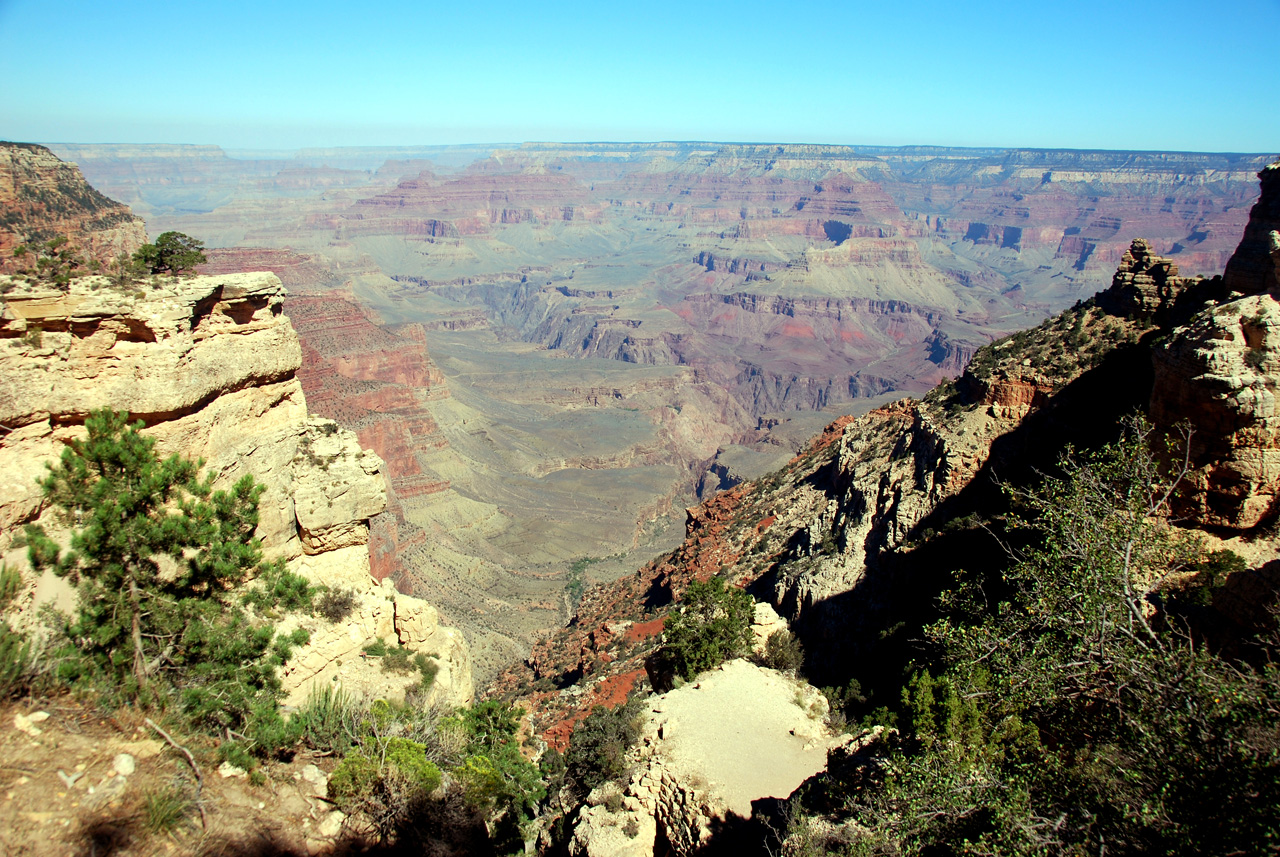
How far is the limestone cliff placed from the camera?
11.8 meters

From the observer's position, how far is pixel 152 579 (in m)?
9.73

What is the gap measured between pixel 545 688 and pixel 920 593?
16.6 m

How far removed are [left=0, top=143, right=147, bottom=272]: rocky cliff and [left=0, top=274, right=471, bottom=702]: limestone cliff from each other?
1444 inches

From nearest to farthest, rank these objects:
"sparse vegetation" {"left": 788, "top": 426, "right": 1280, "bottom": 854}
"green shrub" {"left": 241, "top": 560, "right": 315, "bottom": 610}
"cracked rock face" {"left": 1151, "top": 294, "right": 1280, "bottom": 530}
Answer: "sparse vegetation" {"left": 788, "top": 426, "right": 1280, "bottom": 854}, "green shrub" {"left": 241, "top": 560, "right": 315, "bottom": 610}, "cracked rock face" {"left": 1151, "top": 294, "right": 1280, "bottom": 530}

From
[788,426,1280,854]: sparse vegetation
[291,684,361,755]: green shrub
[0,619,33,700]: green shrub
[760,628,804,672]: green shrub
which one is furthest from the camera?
[760,628,804,672]: green shrub

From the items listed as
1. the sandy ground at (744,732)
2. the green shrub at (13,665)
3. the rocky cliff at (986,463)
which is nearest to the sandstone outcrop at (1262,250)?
the rocky cliff at (986,463)

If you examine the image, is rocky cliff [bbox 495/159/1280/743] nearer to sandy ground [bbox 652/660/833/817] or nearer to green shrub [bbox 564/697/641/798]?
sandy ground [bbox 652/660/833/817]

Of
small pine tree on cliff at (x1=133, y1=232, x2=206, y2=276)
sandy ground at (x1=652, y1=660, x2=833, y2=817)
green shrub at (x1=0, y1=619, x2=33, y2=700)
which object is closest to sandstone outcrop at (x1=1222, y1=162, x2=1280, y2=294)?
sandy ground at (x1=652, y1=660, x2=833, y2=817)

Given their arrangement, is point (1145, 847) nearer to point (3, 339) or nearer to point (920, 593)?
point (920, 593)

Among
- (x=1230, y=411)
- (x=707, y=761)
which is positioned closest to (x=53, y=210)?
(x=707, y=761)

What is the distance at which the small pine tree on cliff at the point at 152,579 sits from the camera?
29.9ft

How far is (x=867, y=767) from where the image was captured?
12477 millimetres

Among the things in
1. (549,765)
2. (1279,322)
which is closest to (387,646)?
(549,765)

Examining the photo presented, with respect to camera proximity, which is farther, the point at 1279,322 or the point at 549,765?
the point at 549,765
